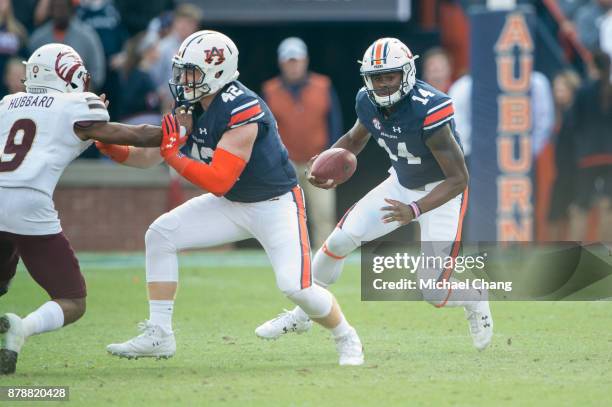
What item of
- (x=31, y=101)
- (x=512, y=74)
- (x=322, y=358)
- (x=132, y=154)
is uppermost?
(x=512, y=74)

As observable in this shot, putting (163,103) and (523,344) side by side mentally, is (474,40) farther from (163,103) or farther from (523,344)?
(523,344)

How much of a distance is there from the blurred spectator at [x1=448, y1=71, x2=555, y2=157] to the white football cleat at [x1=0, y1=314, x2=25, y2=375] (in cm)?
685

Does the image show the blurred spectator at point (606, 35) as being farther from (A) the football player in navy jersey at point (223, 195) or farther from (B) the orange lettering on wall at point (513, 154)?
(A) the football player in navy jersey at point (223, 195)

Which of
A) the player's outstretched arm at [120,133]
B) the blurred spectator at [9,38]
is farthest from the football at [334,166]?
the blurred spectator at [9,38]

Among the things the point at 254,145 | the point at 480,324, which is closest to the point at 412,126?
the point at 254,145

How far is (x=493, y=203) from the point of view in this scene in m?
12.5

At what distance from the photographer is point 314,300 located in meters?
6.75

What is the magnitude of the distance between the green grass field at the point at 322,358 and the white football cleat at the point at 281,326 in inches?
4.8

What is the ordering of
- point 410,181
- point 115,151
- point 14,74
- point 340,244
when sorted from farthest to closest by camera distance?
point 14,74, point 410,181, point 340,244, point 115,151

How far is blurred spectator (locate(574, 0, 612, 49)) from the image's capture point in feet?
49.7

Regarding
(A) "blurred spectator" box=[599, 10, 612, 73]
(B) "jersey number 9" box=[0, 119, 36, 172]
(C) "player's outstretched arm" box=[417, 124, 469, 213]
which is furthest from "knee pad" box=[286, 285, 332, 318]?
(A) "blurred spectator" box=[599, 10, 612, 73]

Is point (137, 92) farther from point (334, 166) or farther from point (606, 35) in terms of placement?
point (334, 166)

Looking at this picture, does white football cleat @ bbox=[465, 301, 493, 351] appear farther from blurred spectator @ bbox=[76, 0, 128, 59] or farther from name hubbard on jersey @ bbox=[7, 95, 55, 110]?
blurred spectator @ bbox=[76, 0, 128, 59]

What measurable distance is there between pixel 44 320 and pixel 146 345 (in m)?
0.60
